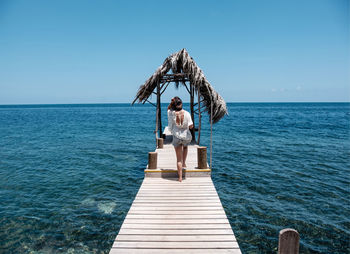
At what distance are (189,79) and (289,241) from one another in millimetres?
9172

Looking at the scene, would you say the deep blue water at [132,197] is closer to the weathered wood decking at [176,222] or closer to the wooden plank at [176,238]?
the weathered wood decking at [176,222]

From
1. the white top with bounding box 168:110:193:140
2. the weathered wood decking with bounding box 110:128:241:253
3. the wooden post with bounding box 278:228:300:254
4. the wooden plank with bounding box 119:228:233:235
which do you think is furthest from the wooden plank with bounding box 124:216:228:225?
the white top with bounding box 168:110:193:140

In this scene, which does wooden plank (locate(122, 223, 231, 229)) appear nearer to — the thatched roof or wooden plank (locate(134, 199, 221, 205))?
wooden plank (locate(134, 199, 221, 205))

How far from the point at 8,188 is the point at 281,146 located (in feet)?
55.6

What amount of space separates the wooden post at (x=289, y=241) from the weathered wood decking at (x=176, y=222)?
671 mm

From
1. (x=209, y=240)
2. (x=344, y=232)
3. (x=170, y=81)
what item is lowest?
(x=344, y=232)

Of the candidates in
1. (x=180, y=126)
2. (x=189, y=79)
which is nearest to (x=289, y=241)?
(x=180, y=126)

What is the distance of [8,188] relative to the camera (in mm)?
8906

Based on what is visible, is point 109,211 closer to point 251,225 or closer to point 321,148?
point 251,225

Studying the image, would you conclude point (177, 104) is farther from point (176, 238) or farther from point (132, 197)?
point (132, 197)

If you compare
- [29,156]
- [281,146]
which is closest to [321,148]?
[281,146]

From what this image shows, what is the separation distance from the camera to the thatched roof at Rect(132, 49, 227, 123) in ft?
32.5

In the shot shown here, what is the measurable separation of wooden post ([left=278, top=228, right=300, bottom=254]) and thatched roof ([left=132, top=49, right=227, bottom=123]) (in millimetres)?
7279

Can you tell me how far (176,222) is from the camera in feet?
12.9
